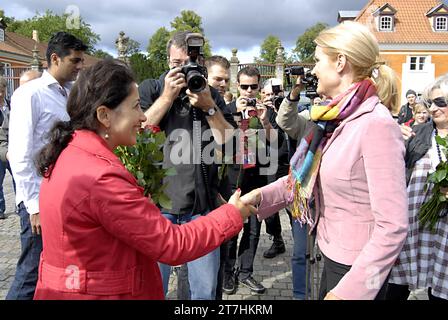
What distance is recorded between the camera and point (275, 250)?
578 centimetres

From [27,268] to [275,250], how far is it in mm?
3399

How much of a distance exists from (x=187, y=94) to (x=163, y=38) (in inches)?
2694

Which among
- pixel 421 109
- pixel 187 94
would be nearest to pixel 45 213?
pixel 187 94

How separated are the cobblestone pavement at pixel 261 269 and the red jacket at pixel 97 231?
2037 mm

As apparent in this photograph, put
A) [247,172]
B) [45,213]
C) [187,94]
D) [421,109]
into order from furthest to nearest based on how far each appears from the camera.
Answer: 1. [421,109]
2. [247,172]
3. [187,94]
4. [45,213]

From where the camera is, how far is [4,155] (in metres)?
6.09

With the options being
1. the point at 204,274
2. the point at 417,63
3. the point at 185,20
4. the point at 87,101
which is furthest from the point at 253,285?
the point at 185,20

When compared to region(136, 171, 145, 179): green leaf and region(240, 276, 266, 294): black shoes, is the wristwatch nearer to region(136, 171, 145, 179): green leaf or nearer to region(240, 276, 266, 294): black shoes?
region(136, 171, 145, 179): green leaf

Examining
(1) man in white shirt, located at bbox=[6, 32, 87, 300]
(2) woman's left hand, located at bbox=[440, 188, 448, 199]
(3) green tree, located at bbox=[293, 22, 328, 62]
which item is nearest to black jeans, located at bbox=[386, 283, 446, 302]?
(2) woman's left hand, located at bbox=[440, 188, 448, 199]

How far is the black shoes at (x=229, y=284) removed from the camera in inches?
179

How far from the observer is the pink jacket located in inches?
72.3

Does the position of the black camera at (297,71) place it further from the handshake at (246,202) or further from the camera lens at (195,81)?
the handshake at (246,202)

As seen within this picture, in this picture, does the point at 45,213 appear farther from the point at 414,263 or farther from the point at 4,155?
the point at 4,155

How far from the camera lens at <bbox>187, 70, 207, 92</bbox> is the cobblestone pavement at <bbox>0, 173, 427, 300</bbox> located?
1.78 metres
